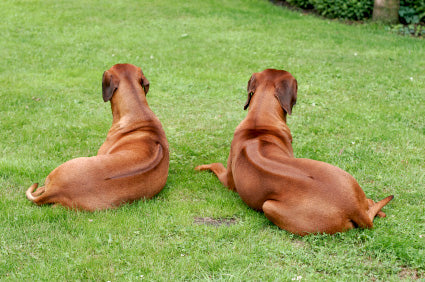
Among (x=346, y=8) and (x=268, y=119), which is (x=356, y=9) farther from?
(x=268, y=119)

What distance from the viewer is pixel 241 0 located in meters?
16.5

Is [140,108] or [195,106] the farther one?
[195,106]

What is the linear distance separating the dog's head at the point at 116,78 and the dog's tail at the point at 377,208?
2.94 metres

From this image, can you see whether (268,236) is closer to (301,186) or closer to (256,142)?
(301,186)

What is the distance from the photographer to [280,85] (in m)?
5.78

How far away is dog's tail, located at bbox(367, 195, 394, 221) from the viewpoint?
4828 millimetres

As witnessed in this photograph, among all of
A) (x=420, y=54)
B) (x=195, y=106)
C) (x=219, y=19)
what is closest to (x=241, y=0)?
(x=219, y=19)

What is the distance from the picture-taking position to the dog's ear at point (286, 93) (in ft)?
18.8

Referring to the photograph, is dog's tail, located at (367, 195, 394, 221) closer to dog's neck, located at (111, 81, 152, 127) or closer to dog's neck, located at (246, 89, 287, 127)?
dog's neck, located at (246, 89, 287, 127)

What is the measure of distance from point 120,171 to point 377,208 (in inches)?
96.9

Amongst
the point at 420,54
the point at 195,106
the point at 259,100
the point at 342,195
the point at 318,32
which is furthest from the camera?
the point at 318,32

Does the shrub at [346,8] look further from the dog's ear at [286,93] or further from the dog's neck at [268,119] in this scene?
the dog's neck at [268,119]

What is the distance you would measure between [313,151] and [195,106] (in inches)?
97.0

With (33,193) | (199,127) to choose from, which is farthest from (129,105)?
(199,127)
